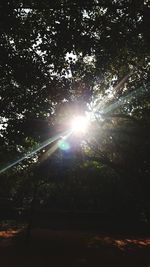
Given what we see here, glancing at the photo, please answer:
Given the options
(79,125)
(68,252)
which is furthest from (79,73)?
(68,252)

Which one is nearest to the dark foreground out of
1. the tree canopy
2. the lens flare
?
the tree canopy

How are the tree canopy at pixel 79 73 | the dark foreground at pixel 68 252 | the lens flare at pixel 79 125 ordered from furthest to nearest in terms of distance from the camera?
the lens flare at pixel 79 125, the dark foreground at pixel 68 252, the tree canopy at pixel 79 73

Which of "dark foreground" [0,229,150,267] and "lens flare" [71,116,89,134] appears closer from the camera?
"dark foreground" [0,229,150,267]

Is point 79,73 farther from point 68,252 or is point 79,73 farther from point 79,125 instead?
point 68,252

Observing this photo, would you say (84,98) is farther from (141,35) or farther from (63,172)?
(63,172)

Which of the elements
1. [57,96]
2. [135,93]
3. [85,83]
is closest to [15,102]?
[57,96]

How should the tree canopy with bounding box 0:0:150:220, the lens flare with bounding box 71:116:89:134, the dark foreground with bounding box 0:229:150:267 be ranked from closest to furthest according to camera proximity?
the tree canopy with bounding box 0:0:150:220 → the dark foreground with bounding box 0:229:150:267 → the lens flare with bounding box 71:116:89:134

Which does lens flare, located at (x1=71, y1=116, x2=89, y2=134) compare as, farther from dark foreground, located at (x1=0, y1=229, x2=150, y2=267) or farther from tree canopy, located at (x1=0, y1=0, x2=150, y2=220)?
dark foreground, located at (x1=0, y1=229, x2=150, y2=267)

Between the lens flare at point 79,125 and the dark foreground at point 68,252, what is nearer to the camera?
the dark foreground at point 68,252

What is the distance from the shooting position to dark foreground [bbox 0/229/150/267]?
1429 centimetres

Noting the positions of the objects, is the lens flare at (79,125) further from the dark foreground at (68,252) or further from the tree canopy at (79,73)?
the dark foreground at (68,252)

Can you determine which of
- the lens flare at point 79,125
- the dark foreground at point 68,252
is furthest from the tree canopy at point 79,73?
the dark foreground at point 68,252

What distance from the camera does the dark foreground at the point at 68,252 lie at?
1429 cm

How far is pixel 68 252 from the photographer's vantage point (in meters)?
16.4
